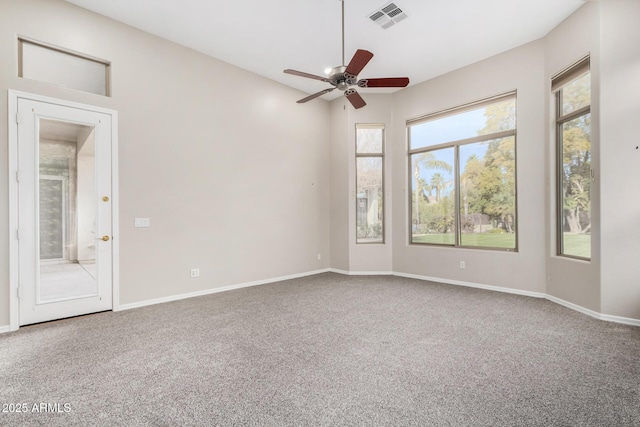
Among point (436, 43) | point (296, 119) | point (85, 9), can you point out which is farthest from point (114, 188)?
point (436, 43)

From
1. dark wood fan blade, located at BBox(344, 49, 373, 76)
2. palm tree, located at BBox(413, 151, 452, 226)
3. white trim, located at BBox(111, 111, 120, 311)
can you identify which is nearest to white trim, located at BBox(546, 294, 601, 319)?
palm tree, located at BBox(413, 151, 452, 226)

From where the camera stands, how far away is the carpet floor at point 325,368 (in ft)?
6.29

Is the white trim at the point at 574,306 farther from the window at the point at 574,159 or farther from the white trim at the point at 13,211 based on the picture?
the white trim at the point at 13,211

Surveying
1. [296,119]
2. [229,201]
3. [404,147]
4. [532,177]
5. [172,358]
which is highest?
[296,119]

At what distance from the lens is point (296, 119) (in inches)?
251

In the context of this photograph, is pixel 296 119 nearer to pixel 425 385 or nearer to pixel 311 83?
pixel 311 83

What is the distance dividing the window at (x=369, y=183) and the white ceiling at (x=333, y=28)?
1536 millimetres

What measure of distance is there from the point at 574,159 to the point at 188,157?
5428 millimetres

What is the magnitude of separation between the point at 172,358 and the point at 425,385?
206cm

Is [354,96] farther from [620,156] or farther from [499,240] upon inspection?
[499,240]

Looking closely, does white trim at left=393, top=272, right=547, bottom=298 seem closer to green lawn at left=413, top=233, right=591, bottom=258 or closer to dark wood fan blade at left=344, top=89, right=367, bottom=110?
green lawn at left=413, top=233, right=591, bottom=258

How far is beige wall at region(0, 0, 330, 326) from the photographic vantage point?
12.3ft

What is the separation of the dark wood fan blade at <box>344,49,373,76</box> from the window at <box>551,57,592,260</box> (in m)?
2.95

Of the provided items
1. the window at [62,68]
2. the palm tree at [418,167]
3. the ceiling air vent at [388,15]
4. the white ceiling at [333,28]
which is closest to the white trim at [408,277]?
the palm tree at [418,167]
